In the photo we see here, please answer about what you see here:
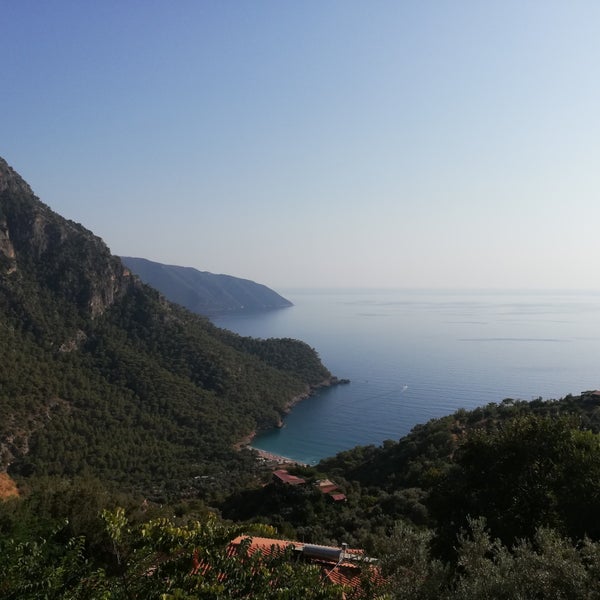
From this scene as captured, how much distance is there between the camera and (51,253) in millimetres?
66188

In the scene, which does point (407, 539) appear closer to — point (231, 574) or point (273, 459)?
point (231, 574)

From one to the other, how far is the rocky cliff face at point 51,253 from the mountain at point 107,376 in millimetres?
164

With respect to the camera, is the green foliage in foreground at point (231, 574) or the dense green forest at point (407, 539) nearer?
the green foliage in foreground at point (231, 574)

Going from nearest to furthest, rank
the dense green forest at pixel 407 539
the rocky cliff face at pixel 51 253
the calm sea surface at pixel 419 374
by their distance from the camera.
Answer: the dense green forest at pixel 407 539
the rocky cliff face at pixel 51 253
the calm sea surface at pixel 419 374

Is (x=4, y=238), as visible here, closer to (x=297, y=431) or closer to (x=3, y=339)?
(x=3, y=339)

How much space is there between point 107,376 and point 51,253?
21.1 metres

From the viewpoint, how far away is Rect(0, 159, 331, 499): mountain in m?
42.3

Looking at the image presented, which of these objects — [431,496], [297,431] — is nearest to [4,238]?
[297,431]

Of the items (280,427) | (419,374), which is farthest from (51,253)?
(419,374)

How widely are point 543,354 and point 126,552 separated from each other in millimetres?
116605

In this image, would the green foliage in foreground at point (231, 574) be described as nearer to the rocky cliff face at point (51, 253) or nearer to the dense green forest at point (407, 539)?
the dense green forest at point (407, 539)

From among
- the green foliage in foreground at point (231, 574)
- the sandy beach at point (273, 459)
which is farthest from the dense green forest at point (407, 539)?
the sandy beach at point (273, 459)

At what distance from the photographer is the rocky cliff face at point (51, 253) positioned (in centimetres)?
6331

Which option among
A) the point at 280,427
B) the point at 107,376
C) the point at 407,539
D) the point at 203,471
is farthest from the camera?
the point at 280,427
